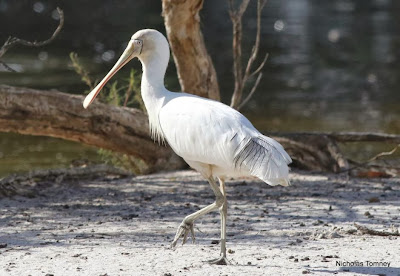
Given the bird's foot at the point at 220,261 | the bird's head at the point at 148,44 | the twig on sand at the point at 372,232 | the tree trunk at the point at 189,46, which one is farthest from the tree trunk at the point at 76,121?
the bird's foot at the point at 220,261

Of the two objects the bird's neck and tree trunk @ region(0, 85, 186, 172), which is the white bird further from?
tree trunk @ region(0, 85, 186, 172)

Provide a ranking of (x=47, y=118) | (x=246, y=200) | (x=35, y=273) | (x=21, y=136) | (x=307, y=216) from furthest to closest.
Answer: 1. (x=21, y=136)
2. (x=47, y=118)
3. (x=246, y=200)
4. (x=307, y=216)
5. (x=35, y=273)

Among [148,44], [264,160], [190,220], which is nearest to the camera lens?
[264,160]

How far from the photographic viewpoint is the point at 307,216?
275 inches

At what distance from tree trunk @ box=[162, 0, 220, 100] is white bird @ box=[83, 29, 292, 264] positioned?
230 cm

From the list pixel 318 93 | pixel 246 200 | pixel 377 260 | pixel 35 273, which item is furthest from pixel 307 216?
pixel 318 93

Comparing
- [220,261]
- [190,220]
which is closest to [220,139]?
[190,220]

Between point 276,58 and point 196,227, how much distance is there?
13212mm

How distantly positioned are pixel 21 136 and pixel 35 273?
7827 millimetres

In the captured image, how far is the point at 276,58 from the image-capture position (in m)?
19.5

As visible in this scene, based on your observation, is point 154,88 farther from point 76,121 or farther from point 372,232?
point 76,121

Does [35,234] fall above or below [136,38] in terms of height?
below

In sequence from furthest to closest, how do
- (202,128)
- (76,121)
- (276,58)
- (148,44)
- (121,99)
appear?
(276,58), (121,99), (76,121), (148,44), (202,128)

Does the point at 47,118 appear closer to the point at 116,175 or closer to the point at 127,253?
the point at 116,175
